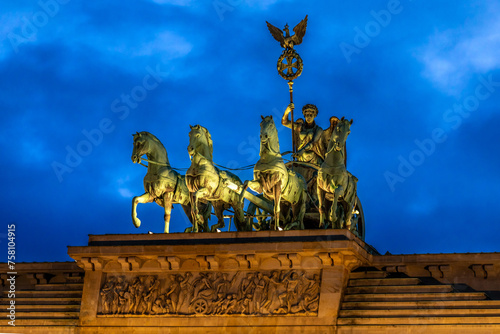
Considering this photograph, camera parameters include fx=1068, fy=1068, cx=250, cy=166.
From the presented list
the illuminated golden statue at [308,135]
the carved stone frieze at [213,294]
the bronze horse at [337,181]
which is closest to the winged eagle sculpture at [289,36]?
the illuminated golden statue at [308,135]

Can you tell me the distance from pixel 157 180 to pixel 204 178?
4.33 feet

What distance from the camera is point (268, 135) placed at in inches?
997

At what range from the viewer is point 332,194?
83.2 feet

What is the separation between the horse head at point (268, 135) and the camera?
82.9 feet

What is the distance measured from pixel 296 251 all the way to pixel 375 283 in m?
1.94

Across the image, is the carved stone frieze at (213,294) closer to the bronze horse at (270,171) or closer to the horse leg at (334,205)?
the horse leg at (334,205)

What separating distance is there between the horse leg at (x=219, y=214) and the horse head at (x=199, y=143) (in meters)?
1.41

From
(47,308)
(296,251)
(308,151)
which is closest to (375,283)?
(296,251)

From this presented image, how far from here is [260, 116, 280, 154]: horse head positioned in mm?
25281

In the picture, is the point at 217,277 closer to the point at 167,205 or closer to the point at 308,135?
the point at 167,205

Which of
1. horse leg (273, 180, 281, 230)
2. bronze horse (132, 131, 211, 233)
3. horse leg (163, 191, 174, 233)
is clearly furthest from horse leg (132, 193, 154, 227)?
horse leg (273, 180, 281, 230)

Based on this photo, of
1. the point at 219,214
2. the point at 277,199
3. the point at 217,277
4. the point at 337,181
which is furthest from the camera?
the point at 219,214

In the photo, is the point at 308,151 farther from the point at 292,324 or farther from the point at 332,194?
the point at 292,324

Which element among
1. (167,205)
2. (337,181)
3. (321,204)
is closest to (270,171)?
(321,204)
